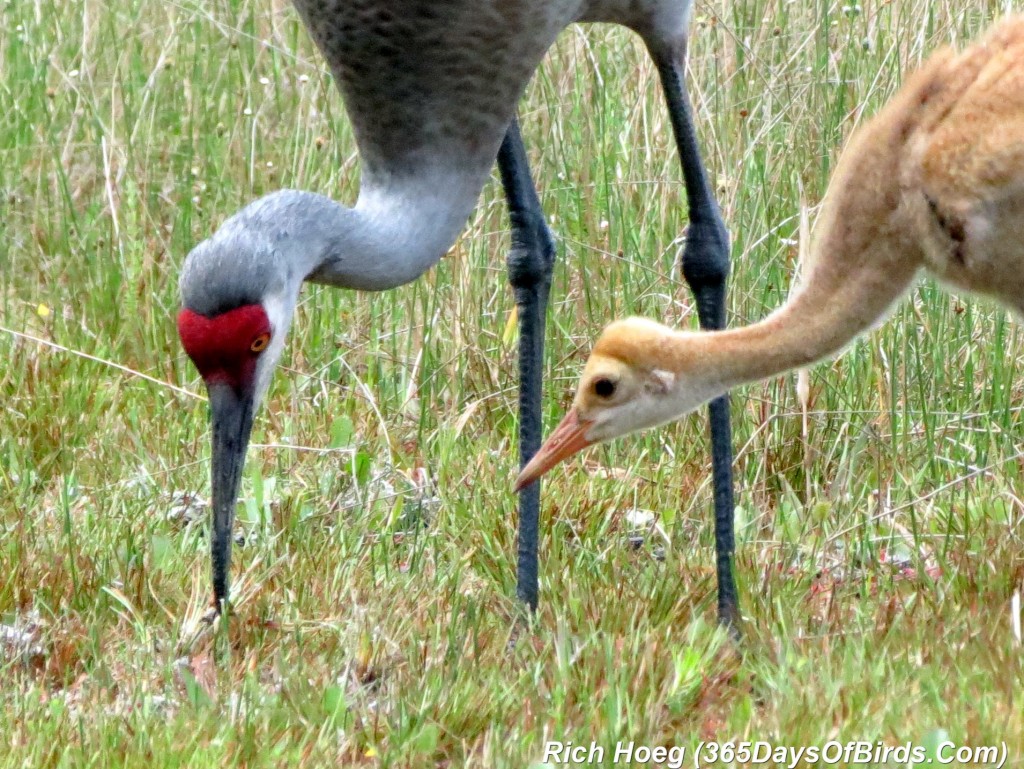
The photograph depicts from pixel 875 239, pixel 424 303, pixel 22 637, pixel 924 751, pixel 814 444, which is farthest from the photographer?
pixel 424 303

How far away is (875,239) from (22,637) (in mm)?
1915

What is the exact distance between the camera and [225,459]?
143 inches

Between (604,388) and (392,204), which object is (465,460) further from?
(604,388)

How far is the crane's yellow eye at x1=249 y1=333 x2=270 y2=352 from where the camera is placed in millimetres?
3512

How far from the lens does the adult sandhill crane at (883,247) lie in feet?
10.4

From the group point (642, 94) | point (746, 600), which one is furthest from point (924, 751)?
point (642, 94)

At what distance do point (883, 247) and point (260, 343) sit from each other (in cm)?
124

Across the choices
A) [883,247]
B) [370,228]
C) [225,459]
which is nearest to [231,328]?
[225,459]

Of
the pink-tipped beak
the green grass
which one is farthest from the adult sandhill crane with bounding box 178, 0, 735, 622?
the pink-tipped beak

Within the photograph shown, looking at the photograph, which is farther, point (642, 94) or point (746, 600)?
point (642, 94)

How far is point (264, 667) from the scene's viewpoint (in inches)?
139

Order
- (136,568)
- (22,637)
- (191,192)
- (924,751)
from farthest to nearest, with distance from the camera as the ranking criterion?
1. (191,192)
2. (136,568)
3. (22,637)
4. (924,751)

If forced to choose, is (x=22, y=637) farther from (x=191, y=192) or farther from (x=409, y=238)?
(x=191, y=192)

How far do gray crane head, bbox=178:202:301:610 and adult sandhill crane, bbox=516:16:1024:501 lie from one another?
0.59 meters
